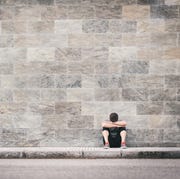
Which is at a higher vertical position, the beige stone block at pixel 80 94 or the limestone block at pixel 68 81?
the limestone block at pixel 68 81

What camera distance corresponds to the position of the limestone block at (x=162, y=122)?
475 inches

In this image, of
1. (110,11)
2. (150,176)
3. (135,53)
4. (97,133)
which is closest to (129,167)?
(150,176)

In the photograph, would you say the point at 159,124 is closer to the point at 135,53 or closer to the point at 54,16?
the point at 135,53

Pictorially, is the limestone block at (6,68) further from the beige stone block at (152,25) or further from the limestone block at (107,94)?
the beige stone block at (152,25)

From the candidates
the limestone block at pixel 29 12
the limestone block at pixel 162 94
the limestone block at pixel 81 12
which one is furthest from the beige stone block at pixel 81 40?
the limestone block at pixel 162 94

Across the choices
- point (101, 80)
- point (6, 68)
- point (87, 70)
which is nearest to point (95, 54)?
point (87, 70)

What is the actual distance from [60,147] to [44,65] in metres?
1.98

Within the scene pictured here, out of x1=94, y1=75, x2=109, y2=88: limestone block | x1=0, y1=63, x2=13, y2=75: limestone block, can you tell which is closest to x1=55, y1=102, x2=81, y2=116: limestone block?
x1=94, y1=75, x2=109, y2=88: limestone block

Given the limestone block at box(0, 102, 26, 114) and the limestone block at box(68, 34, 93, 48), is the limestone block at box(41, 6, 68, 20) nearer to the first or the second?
the limestone block at box(68, 34, 93, 48)

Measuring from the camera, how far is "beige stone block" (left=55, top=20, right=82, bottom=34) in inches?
478

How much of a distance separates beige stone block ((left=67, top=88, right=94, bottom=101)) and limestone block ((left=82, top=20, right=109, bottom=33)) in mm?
1414

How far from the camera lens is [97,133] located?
12172mm

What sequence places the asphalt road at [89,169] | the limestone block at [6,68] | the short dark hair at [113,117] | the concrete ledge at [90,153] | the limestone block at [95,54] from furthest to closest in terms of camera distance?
the limestone block at [6,68] < the limestone block at [95,54] < the short dark hair at [113,117] < the concrete ledge at [90,153] < the asphalt road at [89,169]

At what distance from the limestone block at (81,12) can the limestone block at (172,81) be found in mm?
2312
